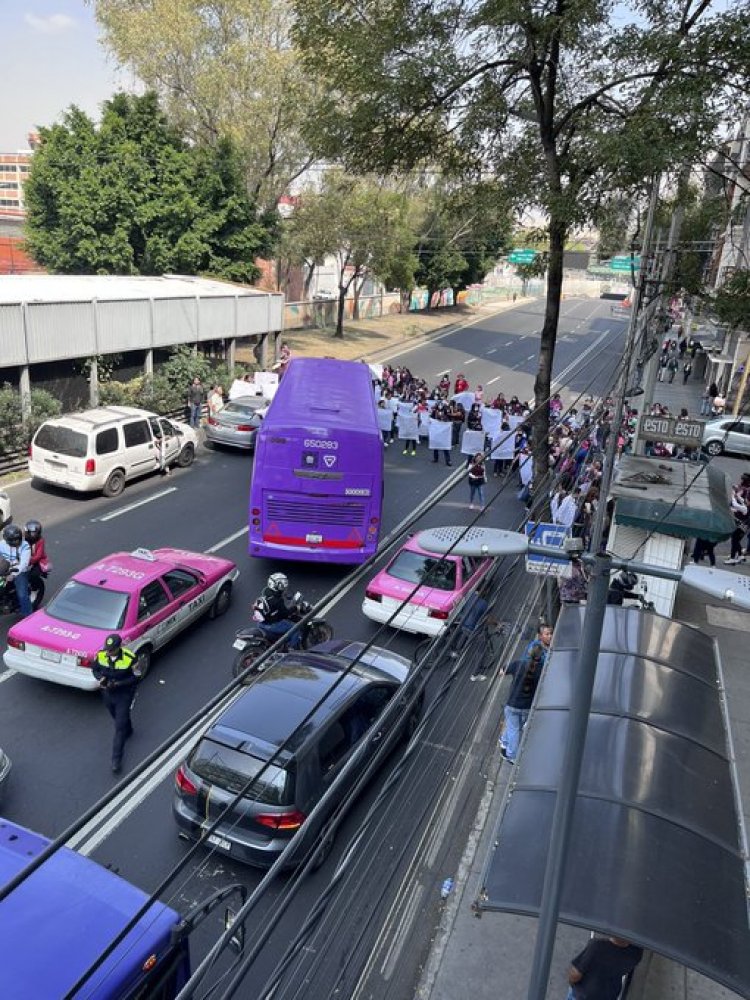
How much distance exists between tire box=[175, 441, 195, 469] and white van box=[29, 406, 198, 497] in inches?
65.6

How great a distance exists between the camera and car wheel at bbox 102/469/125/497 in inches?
707

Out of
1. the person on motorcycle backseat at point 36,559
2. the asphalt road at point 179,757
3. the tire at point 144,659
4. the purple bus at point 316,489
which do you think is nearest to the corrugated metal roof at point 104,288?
the asphalt road at point 179,757

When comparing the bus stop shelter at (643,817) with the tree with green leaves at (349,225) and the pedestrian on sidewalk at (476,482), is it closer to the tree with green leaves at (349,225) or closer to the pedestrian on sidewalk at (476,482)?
the pedestrian on sidewalk at (476,482)

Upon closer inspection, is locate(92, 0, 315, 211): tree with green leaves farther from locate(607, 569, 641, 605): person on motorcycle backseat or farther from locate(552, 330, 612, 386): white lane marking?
locate(607, 569, 641, 605): person on motorcycle backseat

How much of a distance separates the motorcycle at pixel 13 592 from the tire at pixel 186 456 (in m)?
9.43

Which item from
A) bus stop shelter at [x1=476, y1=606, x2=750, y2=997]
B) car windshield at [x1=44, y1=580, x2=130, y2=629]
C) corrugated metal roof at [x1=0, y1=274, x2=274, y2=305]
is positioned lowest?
car windshield at [x1=44, y1=580, x2=130, y2=629]

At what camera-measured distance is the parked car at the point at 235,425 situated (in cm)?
2273

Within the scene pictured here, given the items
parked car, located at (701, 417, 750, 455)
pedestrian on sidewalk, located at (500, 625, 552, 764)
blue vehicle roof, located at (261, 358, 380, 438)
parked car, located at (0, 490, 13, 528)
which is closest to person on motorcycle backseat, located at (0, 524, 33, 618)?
parked car, located at (0, 490, 13, 528)

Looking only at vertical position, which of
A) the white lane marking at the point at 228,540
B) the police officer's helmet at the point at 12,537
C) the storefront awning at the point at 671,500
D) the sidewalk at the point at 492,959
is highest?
the storefront awning at the point at 671,500

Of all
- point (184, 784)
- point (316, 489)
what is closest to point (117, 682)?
point (184, 784)

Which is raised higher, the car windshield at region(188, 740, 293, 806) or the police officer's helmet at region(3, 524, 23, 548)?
the police officer's helmet at region(3, 524, 23, 548)

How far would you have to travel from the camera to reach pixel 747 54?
35.9 feet

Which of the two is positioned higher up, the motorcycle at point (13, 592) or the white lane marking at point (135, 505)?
the motorcycle at point (13, 592)

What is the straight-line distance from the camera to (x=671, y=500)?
11867mm
